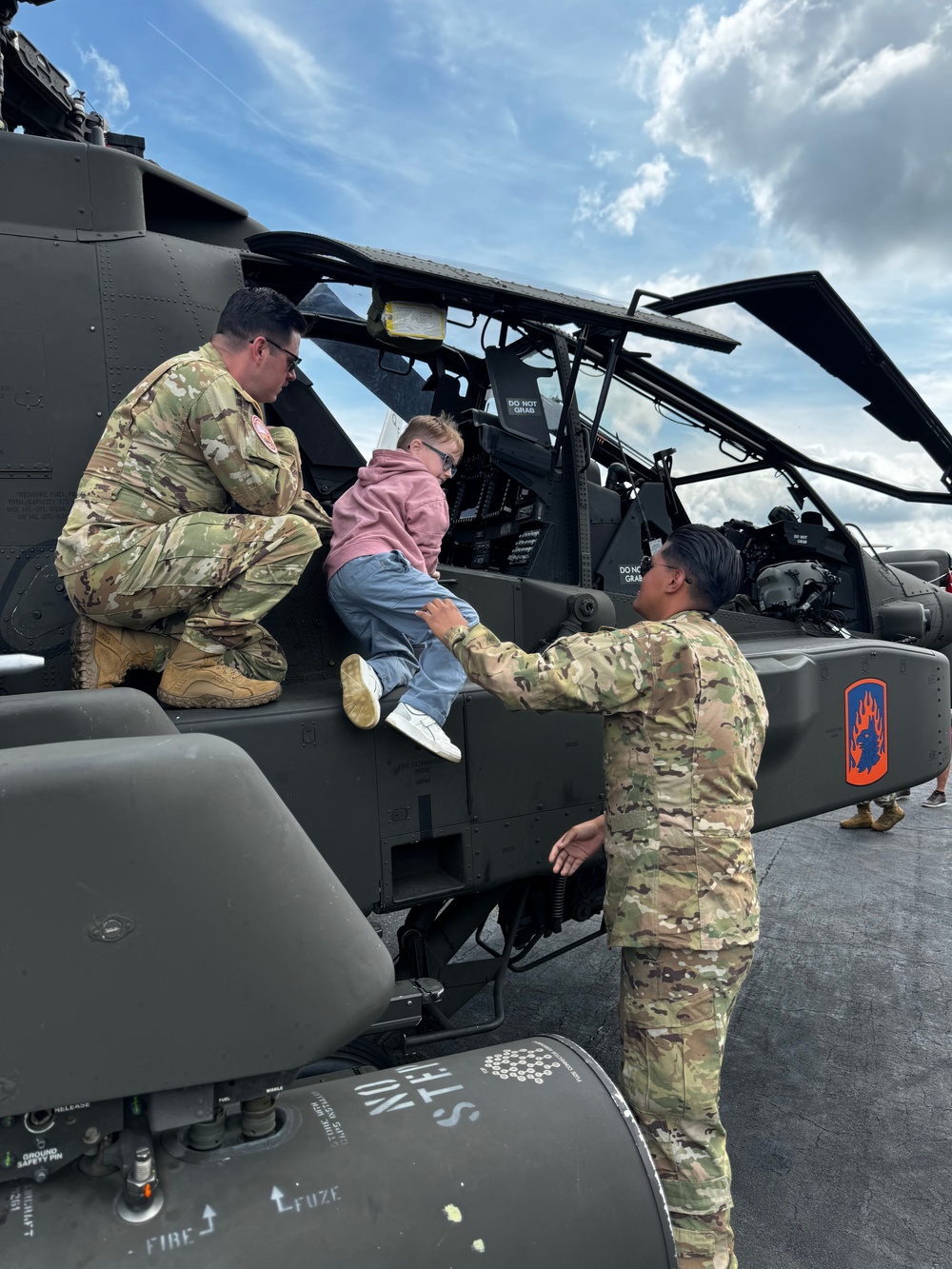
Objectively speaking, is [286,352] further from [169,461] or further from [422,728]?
[422,728]

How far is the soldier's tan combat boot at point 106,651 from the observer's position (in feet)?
8.36

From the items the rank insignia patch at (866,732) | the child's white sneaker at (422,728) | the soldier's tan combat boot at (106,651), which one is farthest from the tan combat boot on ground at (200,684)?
the rank insignia patch at (866,732)

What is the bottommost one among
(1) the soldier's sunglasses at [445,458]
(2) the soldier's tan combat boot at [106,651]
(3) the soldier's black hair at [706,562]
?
(2) the soldier's tan combat boot at [106,651]

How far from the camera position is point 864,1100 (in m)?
3.42

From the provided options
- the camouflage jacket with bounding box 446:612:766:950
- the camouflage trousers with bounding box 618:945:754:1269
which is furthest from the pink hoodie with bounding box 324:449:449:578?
the camouflage trousers with bounding box 618:945:754:1269

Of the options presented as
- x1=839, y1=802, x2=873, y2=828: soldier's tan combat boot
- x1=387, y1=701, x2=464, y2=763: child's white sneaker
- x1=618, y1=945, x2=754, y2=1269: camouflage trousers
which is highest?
x1=387, y1=701, x2=464, y2=763: child's white sneaker

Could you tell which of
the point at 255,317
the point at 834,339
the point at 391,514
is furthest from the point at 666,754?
the point at 834,339

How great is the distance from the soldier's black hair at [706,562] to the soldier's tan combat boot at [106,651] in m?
1.49

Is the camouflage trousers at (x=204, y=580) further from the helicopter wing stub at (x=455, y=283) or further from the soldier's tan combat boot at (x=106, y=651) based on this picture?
the helicopter wing stub at (x=455, y=283)

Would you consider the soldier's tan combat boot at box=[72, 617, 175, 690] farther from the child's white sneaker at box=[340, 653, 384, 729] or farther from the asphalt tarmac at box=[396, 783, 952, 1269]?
the asphalt tarmac at box=[396, 783, 952, 1269]

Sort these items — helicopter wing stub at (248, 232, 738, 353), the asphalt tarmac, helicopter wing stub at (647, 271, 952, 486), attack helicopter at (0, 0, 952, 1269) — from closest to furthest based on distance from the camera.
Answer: attack helicopter at (0, 0, 952, 1269), the asphalt tarmac, helicopter wing stub at (248, 232, 738, 353), helicopter wing stub at (647, 271, 952, 486)

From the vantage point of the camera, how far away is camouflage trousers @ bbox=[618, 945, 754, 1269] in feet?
7.42

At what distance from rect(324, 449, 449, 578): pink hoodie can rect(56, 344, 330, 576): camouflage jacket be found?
34 cm

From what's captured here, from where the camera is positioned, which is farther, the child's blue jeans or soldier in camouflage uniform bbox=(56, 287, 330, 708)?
the child's blue jeans
